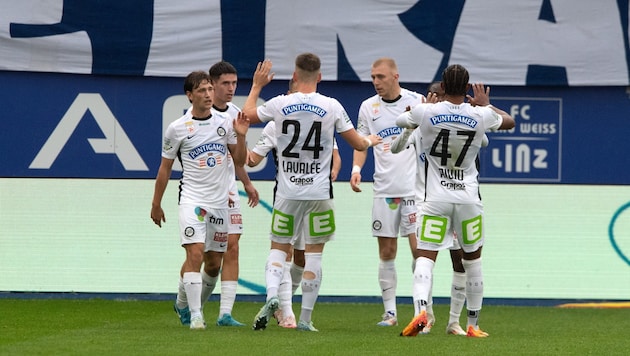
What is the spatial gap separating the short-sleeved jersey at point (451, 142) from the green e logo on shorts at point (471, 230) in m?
0.16

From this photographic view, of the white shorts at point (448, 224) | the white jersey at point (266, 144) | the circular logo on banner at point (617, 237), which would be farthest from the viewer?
the circular logo on banner at point (617, 237)

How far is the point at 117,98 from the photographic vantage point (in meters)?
13.7

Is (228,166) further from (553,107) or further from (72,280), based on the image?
(553,107)

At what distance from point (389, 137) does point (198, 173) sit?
2263mm

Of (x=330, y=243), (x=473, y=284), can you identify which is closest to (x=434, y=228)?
(x=473, y=284)

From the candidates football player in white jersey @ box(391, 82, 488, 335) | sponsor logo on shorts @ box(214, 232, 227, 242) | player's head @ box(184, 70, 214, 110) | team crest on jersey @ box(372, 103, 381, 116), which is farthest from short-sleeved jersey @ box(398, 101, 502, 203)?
team crest on jersey @ box(372, 103, 381, 116)

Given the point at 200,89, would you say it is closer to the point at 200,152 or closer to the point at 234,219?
the point at 200,152

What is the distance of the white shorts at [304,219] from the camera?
31.9ft

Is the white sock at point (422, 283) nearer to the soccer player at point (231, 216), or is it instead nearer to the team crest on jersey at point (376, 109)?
the soccer player at point (231, 216)

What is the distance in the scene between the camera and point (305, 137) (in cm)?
959

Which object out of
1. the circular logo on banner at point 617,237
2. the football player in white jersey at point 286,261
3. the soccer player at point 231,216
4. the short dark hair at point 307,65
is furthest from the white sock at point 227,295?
the circular logo on banner at point 617,237

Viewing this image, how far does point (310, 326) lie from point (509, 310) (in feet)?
13.1

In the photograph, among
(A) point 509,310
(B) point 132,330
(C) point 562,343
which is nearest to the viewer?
(C) point 562,343

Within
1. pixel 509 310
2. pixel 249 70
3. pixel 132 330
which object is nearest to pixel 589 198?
pixel 509 310
